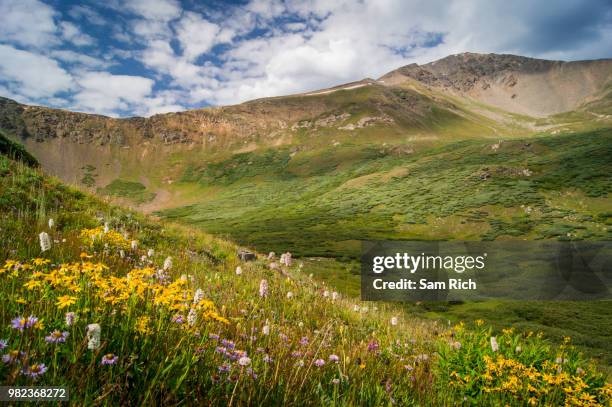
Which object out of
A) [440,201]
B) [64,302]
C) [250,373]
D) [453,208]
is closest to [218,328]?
[250,373]

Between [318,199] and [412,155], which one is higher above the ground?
[412,155]

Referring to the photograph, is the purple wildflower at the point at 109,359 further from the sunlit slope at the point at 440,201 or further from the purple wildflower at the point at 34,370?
the sunlit slope at the point at 440,201

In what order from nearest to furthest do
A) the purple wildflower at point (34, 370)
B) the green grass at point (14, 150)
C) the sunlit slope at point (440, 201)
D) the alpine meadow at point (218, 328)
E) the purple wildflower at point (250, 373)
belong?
the purple wildflower at point (34, 370), the alpine meadow at point (218, 328), the purple wildflower at point (250, 373), the green grass at point (14, 150), the sunlit slope at point (440, 201)

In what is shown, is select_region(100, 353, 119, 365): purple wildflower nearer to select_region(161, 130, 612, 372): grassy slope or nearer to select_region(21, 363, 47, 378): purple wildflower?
select_region(21, 363, 47, 378): purple wildflower

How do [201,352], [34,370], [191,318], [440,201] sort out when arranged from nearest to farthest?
[34,370] < [201,352] < [191,318] < [440,201]

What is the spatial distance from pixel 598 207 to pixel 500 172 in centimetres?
3502

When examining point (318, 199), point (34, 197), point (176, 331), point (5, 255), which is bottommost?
point (176, 331)

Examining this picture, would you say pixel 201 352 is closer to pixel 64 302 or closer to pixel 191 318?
pixel 191 318

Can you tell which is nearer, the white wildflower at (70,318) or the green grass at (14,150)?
the white wildflower at (70,318)

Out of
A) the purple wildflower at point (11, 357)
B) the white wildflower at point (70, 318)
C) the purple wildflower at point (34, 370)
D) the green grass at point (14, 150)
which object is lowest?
the purple wildflower at point (34, 370)

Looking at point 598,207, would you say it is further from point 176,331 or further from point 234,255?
point 176,331

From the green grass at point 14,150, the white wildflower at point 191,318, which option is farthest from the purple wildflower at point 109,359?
the green grass at point 14,150

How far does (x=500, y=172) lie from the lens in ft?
379

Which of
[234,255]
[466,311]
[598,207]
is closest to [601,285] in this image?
[466,311]
